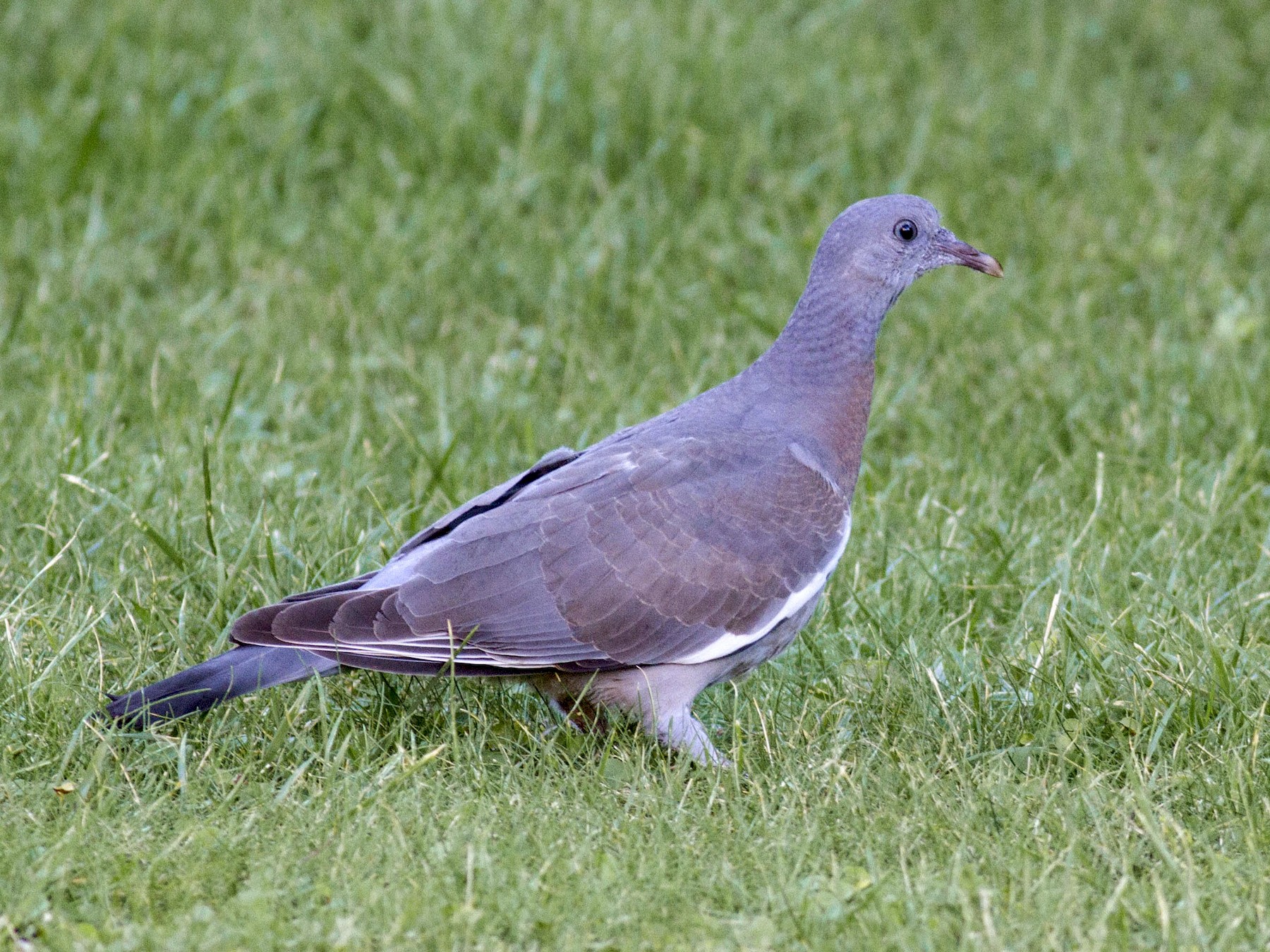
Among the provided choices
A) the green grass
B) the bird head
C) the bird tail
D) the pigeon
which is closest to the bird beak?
the bird head

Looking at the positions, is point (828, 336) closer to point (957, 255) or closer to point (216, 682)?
point (957, 255)

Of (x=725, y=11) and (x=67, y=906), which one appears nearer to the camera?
(x=67, y=906)

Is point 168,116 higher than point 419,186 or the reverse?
higher

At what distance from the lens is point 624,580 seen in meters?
3.48

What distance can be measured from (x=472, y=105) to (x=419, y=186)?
405 millimetres

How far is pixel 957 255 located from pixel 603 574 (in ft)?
4.12

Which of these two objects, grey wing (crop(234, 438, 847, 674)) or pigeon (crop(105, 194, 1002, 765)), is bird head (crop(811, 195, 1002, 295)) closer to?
pigeon (crop(105, 194, 1002, 765))

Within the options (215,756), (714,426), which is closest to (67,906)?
(215,756)

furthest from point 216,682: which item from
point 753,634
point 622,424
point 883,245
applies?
point 622,424

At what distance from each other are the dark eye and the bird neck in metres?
0.14

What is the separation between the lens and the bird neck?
3.76 m

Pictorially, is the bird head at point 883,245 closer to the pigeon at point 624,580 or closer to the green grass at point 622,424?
the pigeon at point 624,580

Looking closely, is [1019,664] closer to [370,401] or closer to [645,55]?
[370,401]

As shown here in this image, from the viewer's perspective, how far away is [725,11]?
720 centimetres
